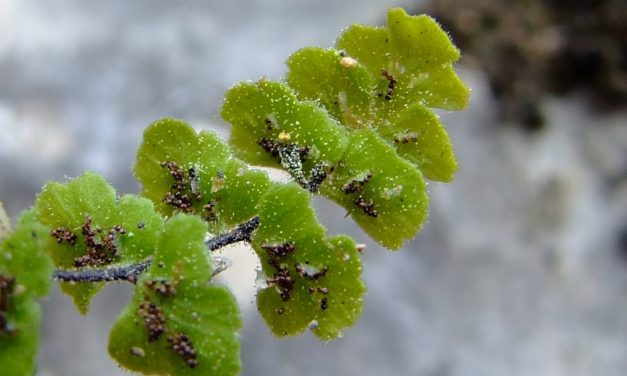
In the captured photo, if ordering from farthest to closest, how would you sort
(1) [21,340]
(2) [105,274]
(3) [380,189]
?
(3) [380,189]
(2) [105,274]
(1) [21,340]

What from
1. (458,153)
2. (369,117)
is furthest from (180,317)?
(458,153)

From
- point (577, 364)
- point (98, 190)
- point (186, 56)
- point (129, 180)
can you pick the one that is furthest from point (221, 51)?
point (98, 190)

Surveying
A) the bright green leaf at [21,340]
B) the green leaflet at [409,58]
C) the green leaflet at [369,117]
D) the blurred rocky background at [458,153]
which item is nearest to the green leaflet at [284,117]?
the green leaflet at [369,117]

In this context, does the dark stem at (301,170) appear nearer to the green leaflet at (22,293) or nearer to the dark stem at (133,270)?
the dark stem at (133,270)

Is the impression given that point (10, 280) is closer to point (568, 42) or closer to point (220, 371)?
point (220, 371)

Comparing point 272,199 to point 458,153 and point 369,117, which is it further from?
point 458,153

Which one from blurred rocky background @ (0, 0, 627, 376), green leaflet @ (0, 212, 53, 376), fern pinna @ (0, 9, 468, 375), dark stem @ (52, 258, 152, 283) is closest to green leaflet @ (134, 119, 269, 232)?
fern pinna @ (0, 9, 468, 375)

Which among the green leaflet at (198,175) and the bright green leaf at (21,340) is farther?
the green leaflet at (198,175)
